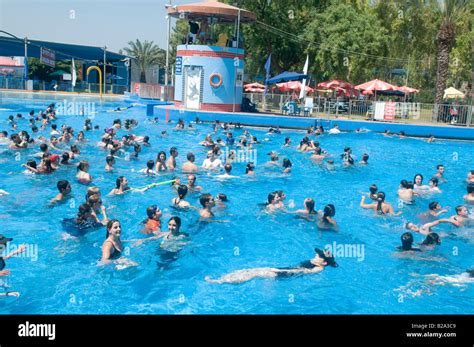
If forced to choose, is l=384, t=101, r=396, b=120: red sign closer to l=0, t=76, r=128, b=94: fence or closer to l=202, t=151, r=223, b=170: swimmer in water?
l=202, t=151, r=223, b=170: swimmer in water

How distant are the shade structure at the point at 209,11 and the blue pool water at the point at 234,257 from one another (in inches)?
645

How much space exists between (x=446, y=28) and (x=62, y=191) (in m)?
26.3

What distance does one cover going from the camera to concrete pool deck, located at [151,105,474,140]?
24500 mm

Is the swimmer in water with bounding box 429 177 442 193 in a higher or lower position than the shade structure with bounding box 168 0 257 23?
lower

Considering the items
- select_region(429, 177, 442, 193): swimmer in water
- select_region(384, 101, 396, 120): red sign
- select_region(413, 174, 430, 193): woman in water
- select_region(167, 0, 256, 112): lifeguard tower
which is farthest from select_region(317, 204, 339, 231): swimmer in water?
select_region(167, 0, 256, 112): lifeguard tower

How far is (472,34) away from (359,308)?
3789 centimetres

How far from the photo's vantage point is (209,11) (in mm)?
28219

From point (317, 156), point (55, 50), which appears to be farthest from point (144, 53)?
point (317, 156)

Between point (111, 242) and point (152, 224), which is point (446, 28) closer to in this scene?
point (152, 224)

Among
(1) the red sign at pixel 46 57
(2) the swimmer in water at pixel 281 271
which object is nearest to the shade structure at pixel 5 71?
(1) the red sign at pixel 46 57

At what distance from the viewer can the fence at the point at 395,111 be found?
85.6 feet

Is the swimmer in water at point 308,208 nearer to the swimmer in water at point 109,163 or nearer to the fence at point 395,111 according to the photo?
the swimmer in water at point 109,163

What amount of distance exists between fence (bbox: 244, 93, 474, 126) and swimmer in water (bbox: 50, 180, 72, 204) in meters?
18.6
